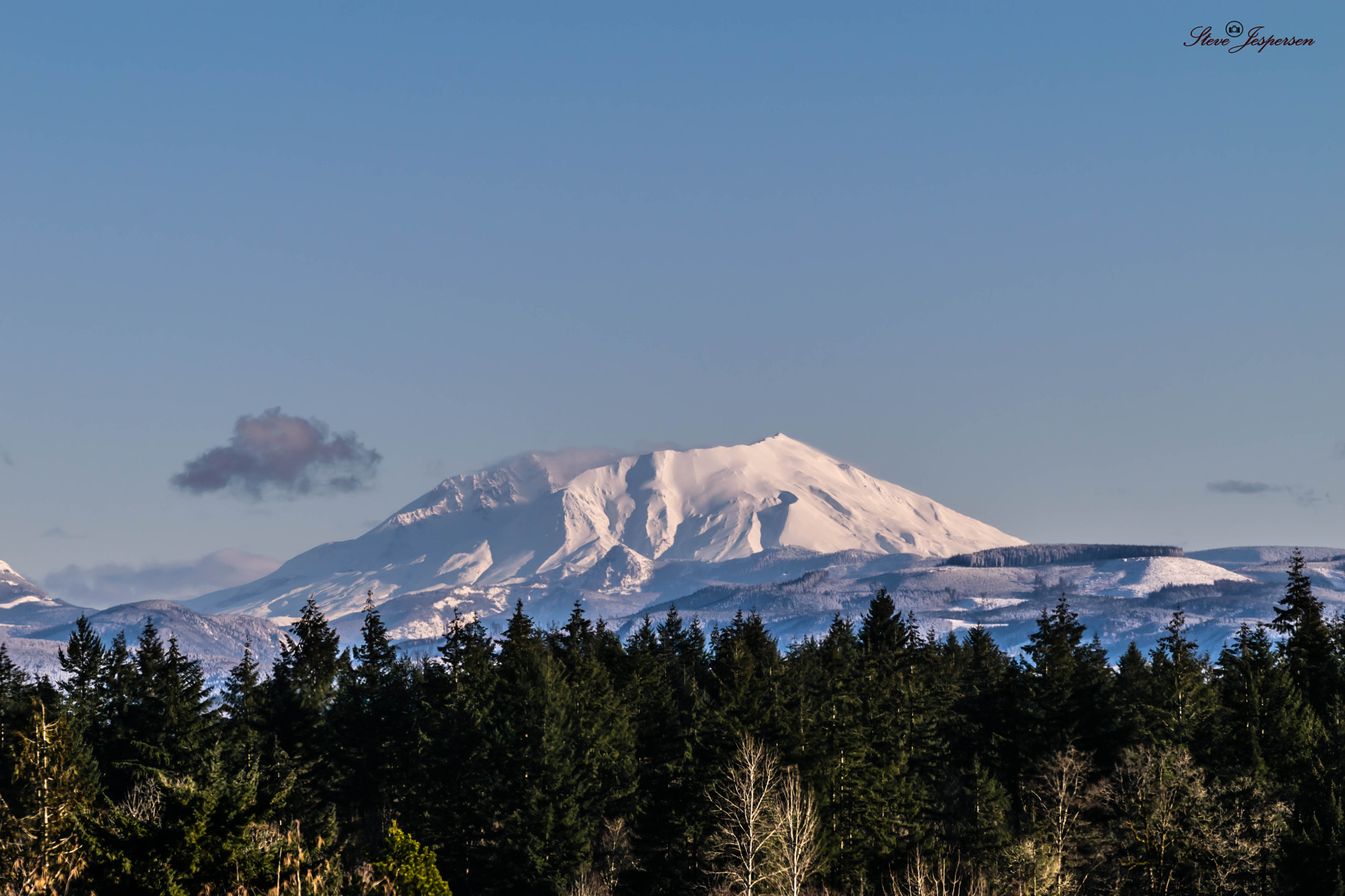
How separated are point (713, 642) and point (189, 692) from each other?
65.0 m

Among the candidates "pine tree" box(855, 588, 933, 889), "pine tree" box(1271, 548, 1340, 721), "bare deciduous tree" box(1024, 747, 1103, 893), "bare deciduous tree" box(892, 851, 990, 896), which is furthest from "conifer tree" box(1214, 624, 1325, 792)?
"pine tree" box(855, 588, 933, 889)

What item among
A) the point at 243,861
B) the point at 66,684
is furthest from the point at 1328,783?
the point at 66,684

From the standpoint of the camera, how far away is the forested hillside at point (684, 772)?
4456cm

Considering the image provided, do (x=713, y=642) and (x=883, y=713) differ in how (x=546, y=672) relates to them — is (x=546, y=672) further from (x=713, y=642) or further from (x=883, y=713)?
(x=713, y=642)

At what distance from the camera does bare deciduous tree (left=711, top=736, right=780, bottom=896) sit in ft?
149

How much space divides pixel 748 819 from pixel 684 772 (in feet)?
38.8

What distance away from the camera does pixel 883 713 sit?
6400 centimetres

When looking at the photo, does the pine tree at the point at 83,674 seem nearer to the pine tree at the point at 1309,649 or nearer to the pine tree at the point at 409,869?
the pine tree at the point at 409,869

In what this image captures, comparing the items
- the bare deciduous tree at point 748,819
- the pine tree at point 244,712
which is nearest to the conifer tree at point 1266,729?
the bare deciduous tree at point 748,819

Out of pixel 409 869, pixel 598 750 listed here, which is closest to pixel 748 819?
pixel 409 869

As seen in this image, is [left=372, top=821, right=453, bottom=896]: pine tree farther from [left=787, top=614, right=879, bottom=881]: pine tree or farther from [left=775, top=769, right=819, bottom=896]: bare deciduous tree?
[left=787, top=614, right=879, bottom=881]: pine tree

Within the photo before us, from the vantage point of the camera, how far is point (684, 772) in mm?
56656

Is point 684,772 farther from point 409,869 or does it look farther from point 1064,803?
point 409,869

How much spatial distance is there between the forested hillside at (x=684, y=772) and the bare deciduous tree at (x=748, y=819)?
0.72ft
